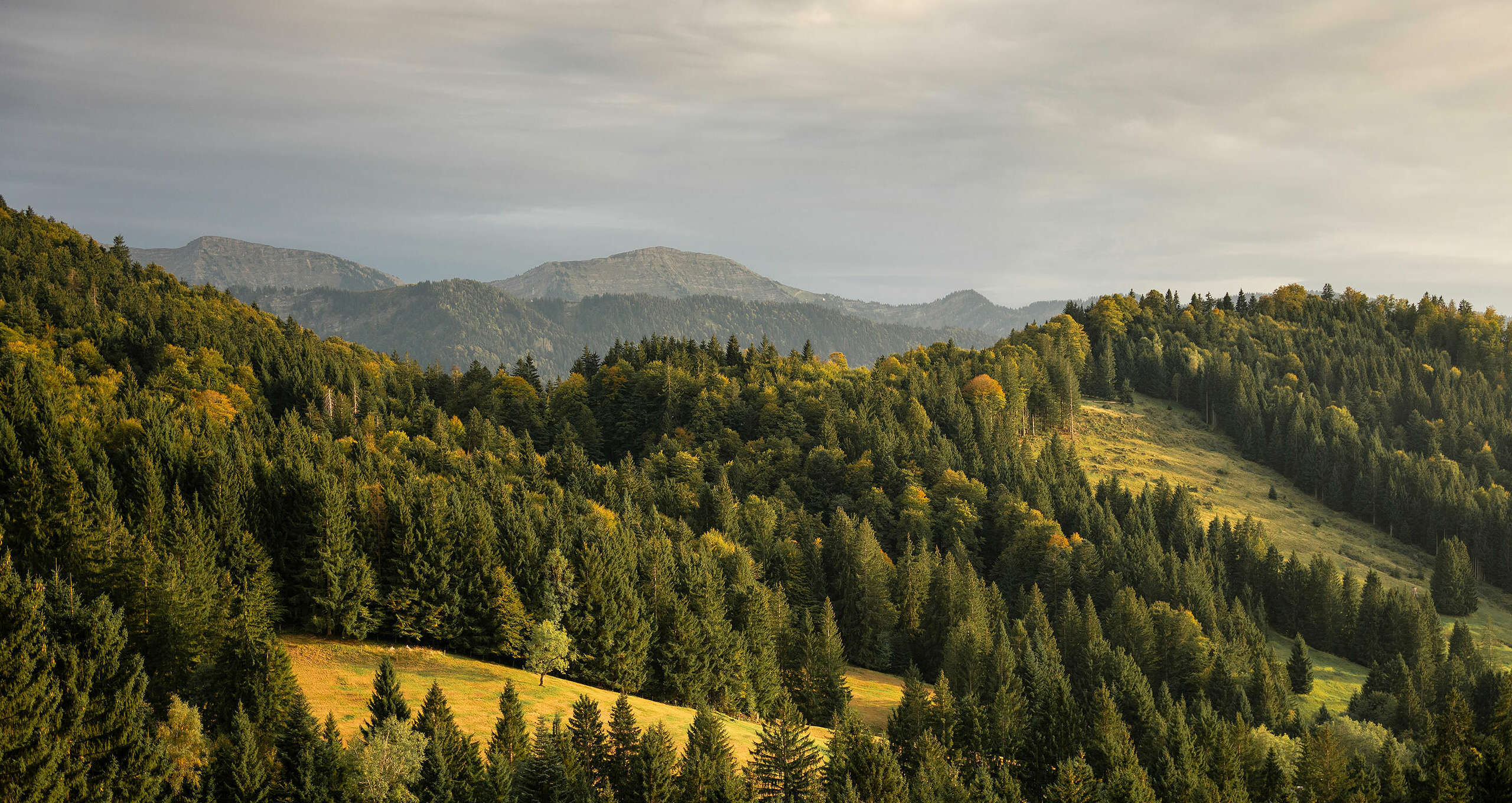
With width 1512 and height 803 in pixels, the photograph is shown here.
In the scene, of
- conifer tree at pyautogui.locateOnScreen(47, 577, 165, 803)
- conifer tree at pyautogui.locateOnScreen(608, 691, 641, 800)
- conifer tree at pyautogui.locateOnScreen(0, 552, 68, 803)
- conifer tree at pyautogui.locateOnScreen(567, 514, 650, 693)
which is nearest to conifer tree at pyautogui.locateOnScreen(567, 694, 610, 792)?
conifer tree at pyautogui.locateOnScreen(608, 691, 641, 800)

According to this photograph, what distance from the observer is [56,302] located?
543 ft

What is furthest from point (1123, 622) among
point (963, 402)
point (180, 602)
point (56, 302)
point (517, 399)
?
point (56, 302)

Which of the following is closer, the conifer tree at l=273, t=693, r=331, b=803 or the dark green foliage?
the conifer tree at l=273, t=693, r=331, b=803

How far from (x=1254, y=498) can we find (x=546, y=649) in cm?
14967

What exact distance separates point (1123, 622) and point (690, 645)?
5540 centimetres

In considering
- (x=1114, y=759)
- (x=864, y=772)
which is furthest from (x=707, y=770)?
(x=1114, y=759)

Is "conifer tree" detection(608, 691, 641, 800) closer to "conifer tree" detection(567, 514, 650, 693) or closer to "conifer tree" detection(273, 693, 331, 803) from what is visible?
"conifer tree" detection(273, 693, 331, 803)

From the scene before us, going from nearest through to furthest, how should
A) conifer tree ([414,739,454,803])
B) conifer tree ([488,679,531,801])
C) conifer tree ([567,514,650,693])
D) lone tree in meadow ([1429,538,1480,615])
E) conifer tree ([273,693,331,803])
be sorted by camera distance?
conifer tree ([273,693,331,803])
conifer tree ([414,739,454,803])
conifer tree ([488,679,531,801])
conifer tree ([567,514,650,693])
lone tree in meadow ([1429,538,1480,615])

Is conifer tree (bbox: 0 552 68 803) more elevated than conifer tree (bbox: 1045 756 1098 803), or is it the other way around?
conifer tree (bbox: 0 552 68 803)

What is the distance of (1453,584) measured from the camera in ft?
438

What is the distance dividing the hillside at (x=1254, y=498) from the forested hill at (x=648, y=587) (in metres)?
8.34

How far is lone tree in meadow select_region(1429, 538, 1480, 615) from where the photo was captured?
436 ft

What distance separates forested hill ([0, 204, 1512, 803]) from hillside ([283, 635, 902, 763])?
89.1 inches

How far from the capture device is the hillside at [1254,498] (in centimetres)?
14512
